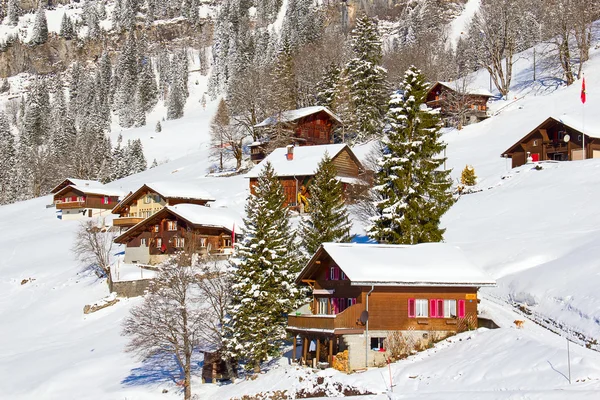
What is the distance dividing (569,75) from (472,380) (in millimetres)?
68039

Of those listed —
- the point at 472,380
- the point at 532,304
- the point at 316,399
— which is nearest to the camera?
the point at 472,380

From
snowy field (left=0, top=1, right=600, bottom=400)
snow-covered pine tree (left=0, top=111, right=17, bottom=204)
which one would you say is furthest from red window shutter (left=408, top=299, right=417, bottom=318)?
snow-covered pine tree (left=0, top=111, right=17, bottom=204)

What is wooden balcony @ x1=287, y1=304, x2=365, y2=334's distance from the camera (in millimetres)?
32469

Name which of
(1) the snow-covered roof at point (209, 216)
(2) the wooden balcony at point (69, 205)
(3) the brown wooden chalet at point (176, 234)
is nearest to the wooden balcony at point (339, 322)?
(1) the snow-covered roof at point (209, 216)

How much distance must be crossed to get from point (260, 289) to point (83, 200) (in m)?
53.0

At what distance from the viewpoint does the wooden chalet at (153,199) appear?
229 feet

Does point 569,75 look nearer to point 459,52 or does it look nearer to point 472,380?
point 459,52

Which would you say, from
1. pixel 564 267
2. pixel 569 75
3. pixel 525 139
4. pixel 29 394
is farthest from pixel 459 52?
pixel 29 394

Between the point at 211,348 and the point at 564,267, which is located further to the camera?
the point at 211,348

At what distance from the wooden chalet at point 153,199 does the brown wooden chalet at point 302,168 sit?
22.5ft

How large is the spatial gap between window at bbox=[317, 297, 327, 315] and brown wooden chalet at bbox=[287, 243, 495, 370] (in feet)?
4.32

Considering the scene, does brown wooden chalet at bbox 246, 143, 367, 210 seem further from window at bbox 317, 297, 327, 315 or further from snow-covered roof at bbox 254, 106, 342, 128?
window at bbox 317, 297, 327, 315

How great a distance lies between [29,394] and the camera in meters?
37.0

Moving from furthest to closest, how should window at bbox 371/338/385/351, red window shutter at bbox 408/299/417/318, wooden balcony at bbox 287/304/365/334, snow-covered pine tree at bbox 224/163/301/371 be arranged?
snow-covered pine tree at bbox 224/163/301/371 → red window shutter at bbox 408/299/417/318 → window at bbox 371/338/385/351 → wooden balcony at bbox 287/304/365/334
